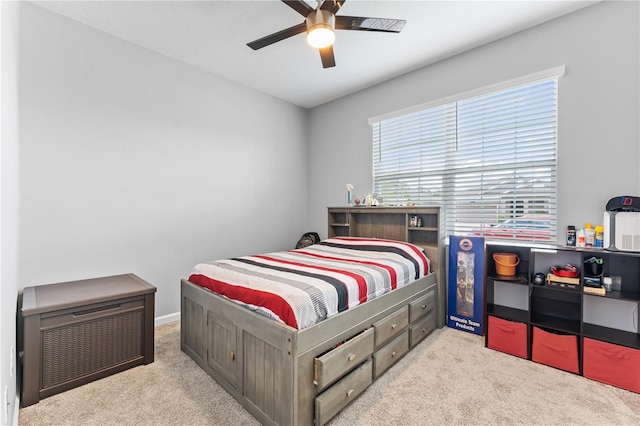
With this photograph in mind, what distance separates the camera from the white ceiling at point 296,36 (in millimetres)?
2486

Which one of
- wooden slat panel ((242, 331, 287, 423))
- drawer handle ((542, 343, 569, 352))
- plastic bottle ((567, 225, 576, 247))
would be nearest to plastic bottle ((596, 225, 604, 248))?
plastic bottle ((567, 225, 576, 247))

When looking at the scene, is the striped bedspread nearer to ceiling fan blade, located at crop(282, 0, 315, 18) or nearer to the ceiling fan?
the ceiling fan

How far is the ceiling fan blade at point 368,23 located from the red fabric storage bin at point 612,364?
9.04 feet

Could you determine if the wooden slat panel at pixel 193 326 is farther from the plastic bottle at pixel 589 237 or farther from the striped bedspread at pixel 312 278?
the plastic bottle at pixel 589 237

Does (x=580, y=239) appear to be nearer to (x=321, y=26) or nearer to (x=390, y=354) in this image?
(x=390, y=354)

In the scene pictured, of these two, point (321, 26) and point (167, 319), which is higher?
point (321, 26)

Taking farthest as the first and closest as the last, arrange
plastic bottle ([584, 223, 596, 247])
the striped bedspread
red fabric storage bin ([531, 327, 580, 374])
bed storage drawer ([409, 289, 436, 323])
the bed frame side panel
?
1. bed storage drawer ([409, 289, 436, 323])
2. plastic bottle ([584, 223, 596, 247])
3. red fabric storage bin ([531, 327, 580, 374])
4. the striped bedspread
5. the bed frame side panel

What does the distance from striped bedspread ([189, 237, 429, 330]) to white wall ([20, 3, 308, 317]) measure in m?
1.13

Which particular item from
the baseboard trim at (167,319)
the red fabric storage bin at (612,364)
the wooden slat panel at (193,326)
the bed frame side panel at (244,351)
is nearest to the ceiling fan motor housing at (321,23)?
the bed frame side panel at (244,351)

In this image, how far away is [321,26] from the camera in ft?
6.71

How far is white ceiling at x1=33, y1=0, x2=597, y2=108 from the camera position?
8.16ft

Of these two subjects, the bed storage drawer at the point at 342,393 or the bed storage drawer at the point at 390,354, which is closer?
the bed storage drawer at the point at 342,393

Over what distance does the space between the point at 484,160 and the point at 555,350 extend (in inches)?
73.0

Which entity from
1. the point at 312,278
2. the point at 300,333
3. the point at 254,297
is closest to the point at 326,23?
the point at 312,278
